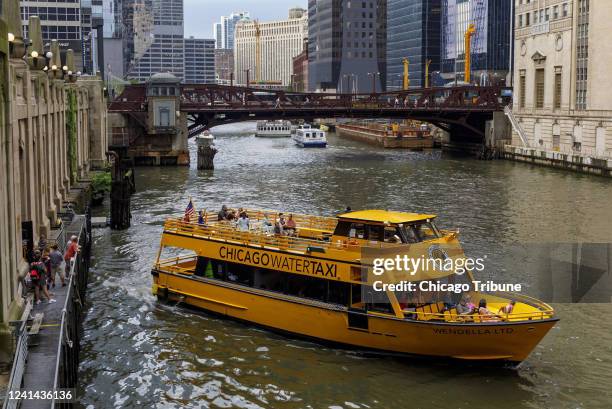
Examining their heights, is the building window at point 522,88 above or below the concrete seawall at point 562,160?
above

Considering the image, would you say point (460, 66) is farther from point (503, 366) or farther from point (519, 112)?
point (503, 366)

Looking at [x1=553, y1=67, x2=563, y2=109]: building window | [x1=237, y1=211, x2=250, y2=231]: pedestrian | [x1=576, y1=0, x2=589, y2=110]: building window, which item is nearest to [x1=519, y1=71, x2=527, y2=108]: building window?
[x1=553, y1=67, x2=563, y2=109]: building window

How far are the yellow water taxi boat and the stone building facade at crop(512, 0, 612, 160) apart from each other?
2319 inches

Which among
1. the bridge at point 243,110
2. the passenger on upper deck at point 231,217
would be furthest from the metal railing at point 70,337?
the bridge at point 243,110

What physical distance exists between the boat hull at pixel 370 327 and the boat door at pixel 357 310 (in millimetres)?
41

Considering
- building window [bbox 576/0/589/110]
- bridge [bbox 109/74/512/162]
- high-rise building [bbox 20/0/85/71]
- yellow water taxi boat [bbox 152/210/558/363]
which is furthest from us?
high-rise building [bbox 20/0/85/71]

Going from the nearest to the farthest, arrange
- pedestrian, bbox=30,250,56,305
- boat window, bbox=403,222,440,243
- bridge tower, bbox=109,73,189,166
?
pedestrian, bbox=30,250,56,305 < boat window, bbox=403,222,440,243 < bridge tower, bbox=109,73,189,166

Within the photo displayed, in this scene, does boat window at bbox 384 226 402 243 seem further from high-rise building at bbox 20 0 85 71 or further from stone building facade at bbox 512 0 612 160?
high-rise building at bbox 20 0 85 71

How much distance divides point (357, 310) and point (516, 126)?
85.3 m

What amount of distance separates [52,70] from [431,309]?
25634mm

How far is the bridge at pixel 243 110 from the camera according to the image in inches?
3679

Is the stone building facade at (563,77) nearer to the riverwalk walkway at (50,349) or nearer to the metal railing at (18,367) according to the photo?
the riverwalk walkway at (50,349)

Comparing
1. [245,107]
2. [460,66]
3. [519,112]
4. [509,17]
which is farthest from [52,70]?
[460,66]

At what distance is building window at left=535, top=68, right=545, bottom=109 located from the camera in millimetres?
101875
